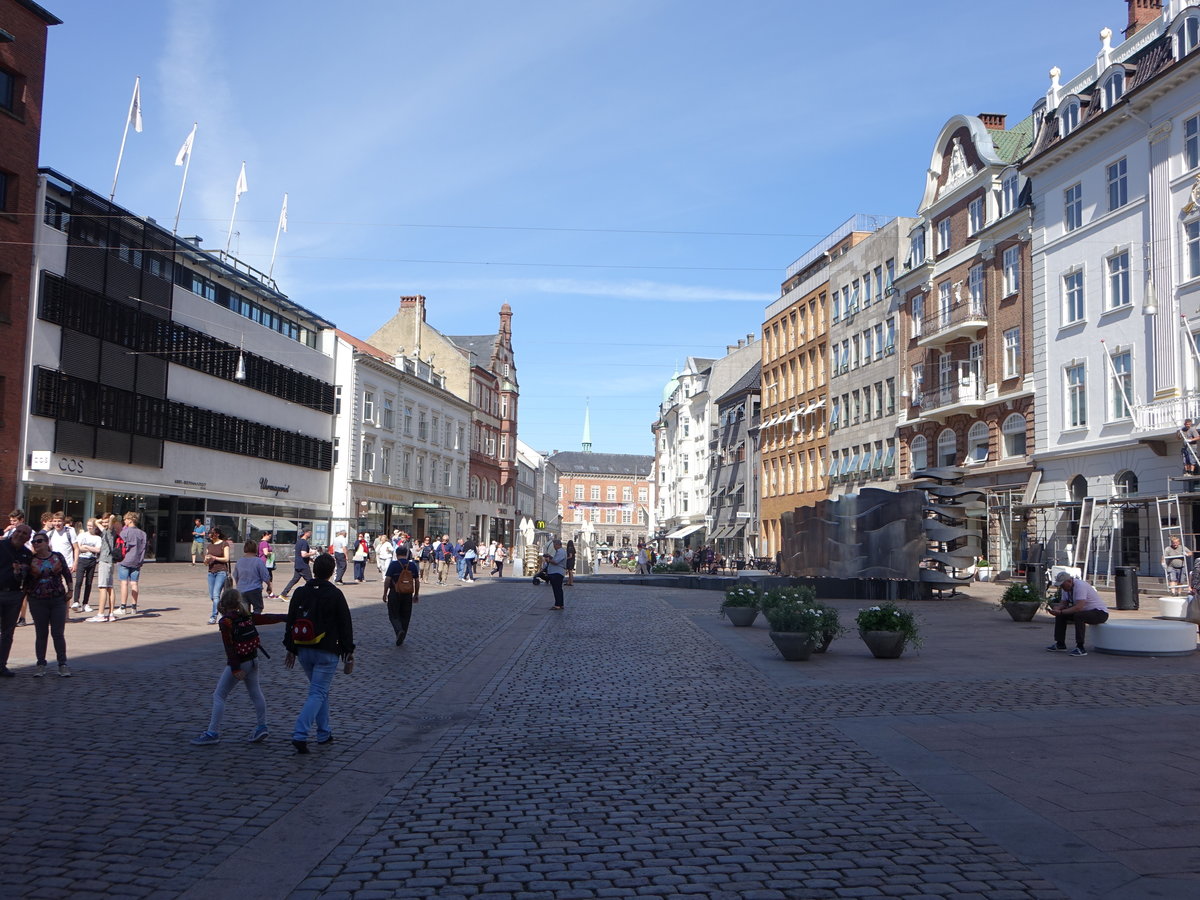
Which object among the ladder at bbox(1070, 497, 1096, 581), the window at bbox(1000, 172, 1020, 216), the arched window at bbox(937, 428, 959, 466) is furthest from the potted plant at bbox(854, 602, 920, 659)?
the arched window at bbox(937, 428, 959, 466)

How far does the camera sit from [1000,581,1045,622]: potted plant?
2144 cm

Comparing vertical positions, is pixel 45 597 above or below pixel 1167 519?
below

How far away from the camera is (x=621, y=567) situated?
73.2m

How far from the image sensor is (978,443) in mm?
43344


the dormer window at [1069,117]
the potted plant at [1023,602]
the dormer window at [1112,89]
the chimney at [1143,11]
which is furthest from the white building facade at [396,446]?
the chimney at [1143,11]

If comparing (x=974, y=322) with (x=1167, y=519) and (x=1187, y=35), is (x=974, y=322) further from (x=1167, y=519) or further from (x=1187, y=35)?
(x=1187, y=35)

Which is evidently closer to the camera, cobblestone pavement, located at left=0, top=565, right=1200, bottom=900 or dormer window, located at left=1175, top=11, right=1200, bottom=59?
cobblestone pavement, located at left=0, top=565, right=1200, bottom=900

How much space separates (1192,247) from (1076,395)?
7.08 m

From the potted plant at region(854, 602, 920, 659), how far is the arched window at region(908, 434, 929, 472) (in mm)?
34178

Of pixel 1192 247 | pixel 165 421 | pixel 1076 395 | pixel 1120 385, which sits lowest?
pixel 165 421

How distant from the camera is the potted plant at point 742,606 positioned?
21047mm

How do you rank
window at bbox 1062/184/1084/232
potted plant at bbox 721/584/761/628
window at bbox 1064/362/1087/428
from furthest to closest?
window at bbox 1062/184/1084/232
window at bbox 1064/362/1087/428
potted plant at bbox 721/584/761/628

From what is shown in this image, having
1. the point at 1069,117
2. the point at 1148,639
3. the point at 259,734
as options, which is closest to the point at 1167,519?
the point at 1069,117

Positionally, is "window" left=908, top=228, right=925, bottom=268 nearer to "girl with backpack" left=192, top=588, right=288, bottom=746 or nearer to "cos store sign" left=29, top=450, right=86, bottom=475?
"cos store sign" left=29, top=450, right=86, bottom=475
